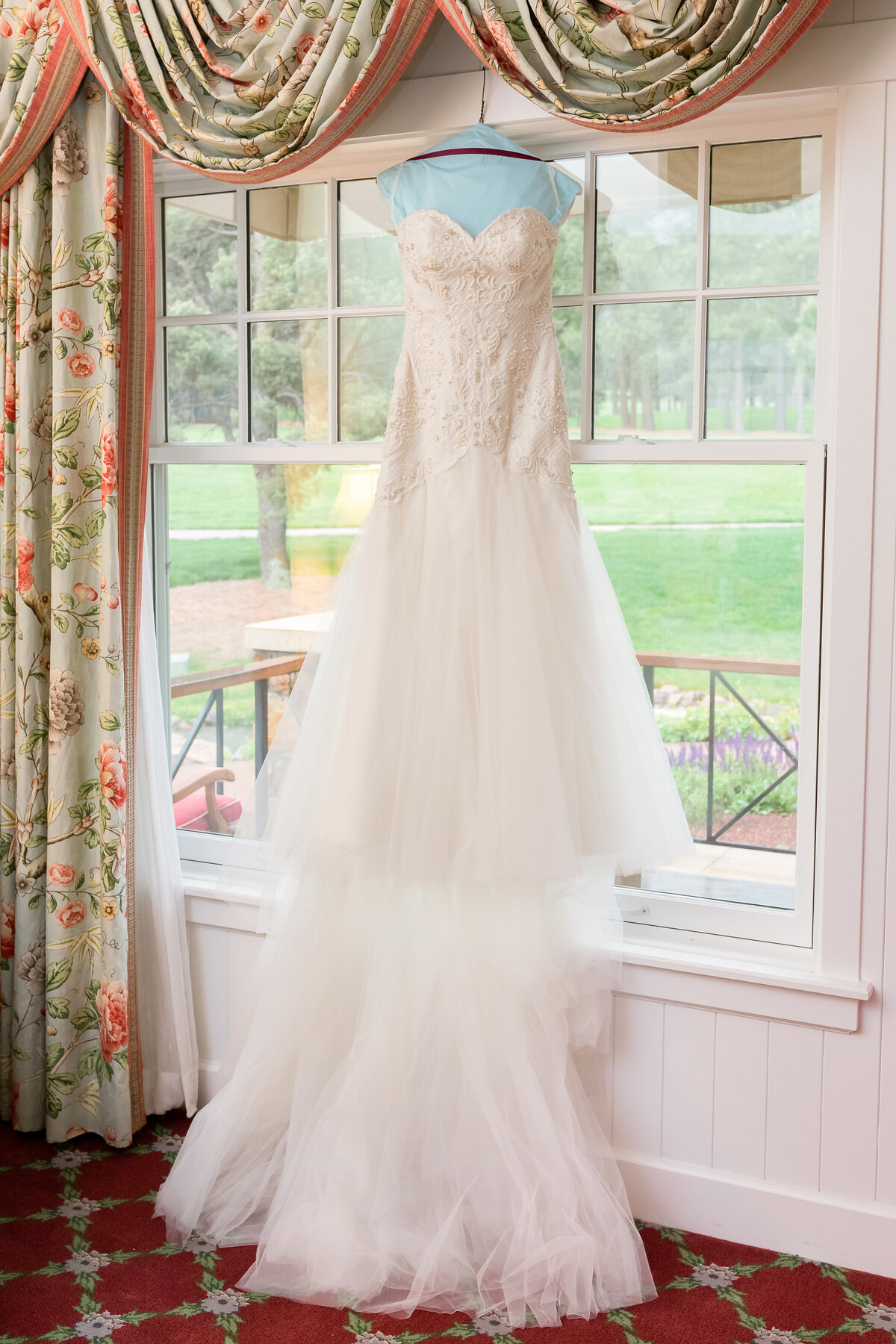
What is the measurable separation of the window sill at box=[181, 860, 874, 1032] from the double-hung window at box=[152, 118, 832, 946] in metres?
0.10

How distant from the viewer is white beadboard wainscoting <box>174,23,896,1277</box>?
1846 mm

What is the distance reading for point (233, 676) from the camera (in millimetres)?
2609

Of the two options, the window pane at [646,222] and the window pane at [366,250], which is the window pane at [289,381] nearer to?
the window pane at [366,250]

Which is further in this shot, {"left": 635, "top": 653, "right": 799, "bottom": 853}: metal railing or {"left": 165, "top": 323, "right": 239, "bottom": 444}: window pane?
{"left": 165, "top": 323, "right": 239, "bottom": 444}: window pane

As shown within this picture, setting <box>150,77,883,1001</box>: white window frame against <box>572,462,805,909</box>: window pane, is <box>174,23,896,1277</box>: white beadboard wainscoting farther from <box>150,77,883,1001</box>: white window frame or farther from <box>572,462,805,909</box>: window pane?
<box>572,462,805,909</box>: window pane

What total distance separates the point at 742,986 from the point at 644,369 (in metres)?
1.21

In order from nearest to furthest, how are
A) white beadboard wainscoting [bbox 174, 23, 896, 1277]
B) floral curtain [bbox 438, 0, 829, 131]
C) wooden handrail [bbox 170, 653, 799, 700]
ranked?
floral curtain [bbox 438, 0, 829, 131] → white beadboard wainscoting [bbox 174, 23, 896, 1277] → wooden handrail [bbox 170, 653, 799, 700]

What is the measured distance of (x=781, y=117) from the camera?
6.49 ft

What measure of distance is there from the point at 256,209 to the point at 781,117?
44.9 inches

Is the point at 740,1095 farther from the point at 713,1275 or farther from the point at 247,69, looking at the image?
the point at 247,69

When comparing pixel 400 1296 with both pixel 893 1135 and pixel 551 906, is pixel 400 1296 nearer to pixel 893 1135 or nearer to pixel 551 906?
pixel 551 906

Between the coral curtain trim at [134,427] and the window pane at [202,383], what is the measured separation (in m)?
0.13

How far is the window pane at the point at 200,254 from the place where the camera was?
2484 millimetres

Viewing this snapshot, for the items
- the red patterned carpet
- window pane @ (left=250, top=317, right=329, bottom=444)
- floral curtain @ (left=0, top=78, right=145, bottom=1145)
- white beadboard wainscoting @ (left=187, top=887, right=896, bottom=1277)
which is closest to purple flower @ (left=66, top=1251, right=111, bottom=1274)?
the red patterned carpet
